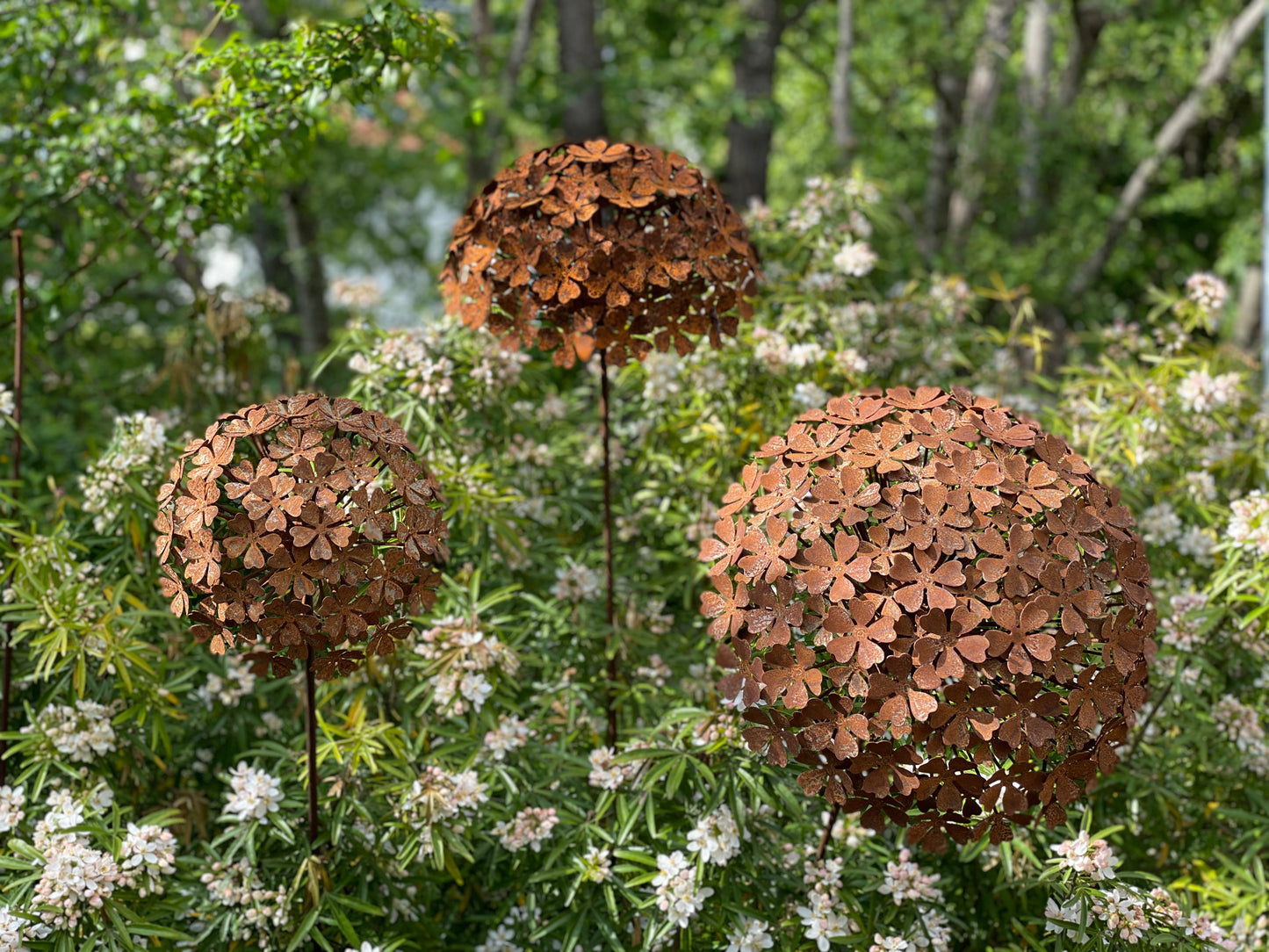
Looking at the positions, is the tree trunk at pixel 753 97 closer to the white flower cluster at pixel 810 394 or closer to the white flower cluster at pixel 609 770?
the white flower cluster at pixel 810 394

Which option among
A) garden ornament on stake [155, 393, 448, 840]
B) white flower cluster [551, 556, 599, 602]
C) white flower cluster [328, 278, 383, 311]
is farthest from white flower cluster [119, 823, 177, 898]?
white flower cluster [328, 278, 383, 311]

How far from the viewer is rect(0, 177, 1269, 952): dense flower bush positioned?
183 centimetres

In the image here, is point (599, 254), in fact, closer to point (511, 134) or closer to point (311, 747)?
point (311, 747)

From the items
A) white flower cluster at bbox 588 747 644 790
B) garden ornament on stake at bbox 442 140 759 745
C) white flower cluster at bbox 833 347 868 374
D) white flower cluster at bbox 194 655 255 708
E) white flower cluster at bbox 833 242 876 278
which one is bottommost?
white flower cluster at bbox 588 747 644 790

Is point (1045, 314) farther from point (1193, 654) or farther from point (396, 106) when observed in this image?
point (396, 106)

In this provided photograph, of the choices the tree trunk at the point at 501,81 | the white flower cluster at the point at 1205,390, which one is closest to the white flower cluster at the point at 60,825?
the white flower cluster at the point at 1205,390

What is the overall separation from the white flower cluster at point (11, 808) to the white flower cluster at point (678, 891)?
110 centimetres

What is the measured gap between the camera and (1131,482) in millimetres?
2645

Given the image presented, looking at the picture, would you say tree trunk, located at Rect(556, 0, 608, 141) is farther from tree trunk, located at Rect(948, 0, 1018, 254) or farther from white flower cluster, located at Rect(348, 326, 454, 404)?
white flower cluster, located at Rect(348, 326, 454, 404)

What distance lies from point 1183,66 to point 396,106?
5.57 meters

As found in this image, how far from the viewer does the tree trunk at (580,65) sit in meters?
4.43

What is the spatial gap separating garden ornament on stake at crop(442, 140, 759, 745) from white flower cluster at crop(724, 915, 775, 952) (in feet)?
3.36

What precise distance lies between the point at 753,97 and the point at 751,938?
3977 mm

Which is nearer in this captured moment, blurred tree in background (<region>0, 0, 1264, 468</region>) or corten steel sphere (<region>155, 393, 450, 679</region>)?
corten steel sphere (<region>155, 393, 450, 679</region>)
